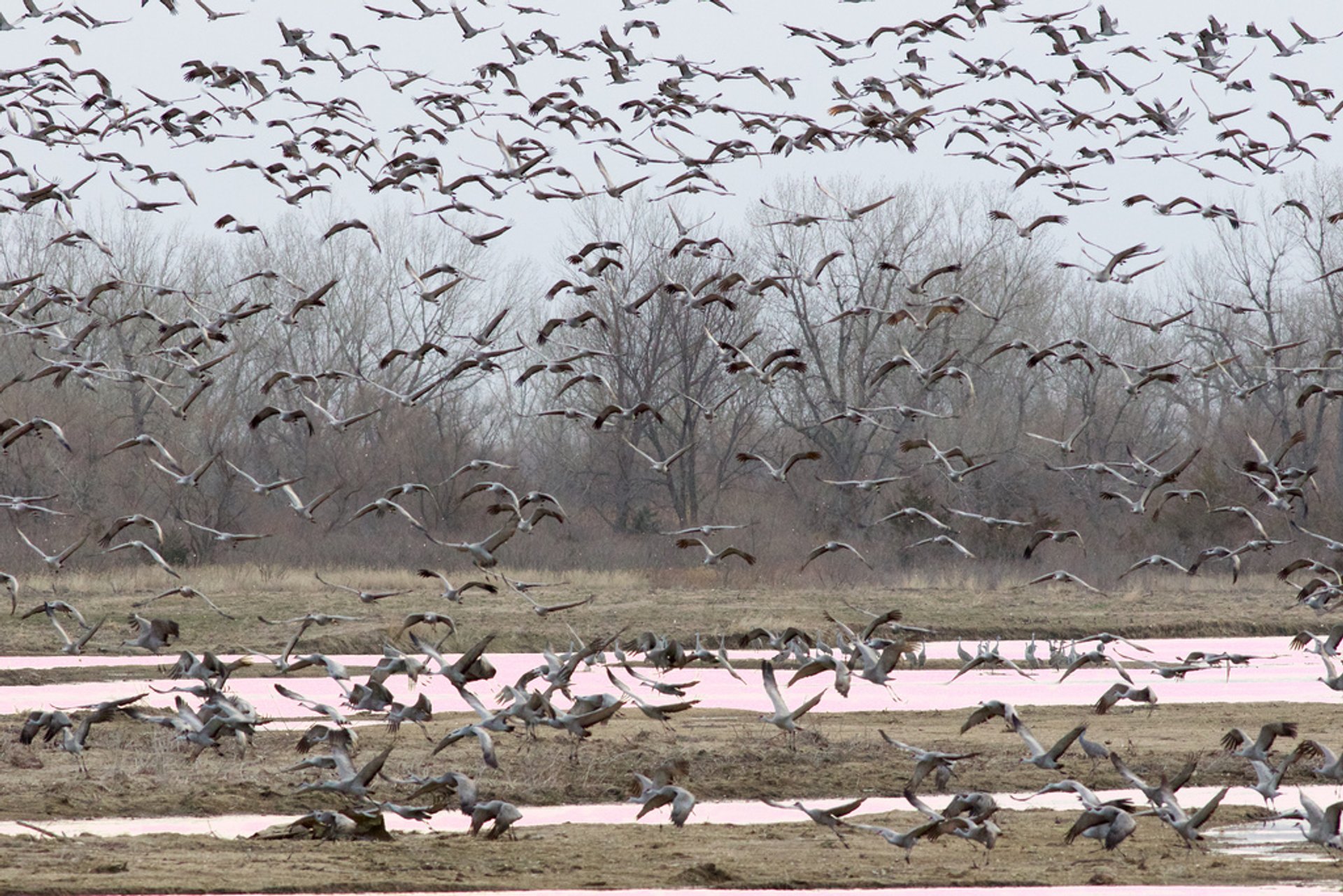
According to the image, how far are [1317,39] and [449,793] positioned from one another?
1372 cm

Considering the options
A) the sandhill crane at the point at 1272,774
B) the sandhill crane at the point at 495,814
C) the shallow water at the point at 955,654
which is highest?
the sandhill crane at the point at 1272,774

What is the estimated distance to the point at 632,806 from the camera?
15.2 meters

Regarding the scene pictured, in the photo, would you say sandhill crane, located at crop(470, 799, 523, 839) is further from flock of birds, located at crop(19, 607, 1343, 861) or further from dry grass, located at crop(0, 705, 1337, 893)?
dry grass, located at crop(0, 705, 1337, 893)

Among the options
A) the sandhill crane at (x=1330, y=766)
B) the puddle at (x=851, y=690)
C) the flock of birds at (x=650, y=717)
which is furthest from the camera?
the puddle at (x=851, y=690)

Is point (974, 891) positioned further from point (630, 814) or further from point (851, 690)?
point (851, 690)

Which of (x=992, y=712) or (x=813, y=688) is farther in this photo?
(x=813, y=688)

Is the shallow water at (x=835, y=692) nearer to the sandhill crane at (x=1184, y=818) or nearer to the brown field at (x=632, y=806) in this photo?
the brown field at (x=632, y=806)

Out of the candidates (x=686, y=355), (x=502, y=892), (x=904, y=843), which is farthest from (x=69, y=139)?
(x=686, y=355)

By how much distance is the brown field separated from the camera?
11891 mm

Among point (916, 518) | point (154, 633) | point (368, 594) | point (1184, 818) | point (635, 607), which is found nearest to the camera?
point (1184, 818)

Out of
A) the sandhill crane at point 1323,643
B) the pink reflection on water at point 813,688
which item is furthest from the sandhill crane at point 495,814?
the pink reflection on water at point 813,688

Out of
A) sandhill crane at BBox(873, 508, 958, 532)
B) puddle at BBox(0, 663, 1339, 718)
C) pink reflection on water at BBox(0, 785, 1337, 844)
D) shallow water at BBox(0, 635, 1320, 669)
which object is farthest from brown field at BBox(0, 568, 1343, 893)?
sandhill crane at BBox(873, 508, 958, 532)

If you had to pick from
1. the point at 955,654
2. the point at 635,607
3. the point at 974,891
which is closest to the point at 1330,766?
the point at 974,891

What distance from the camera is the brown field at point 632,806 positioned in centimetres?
1189
